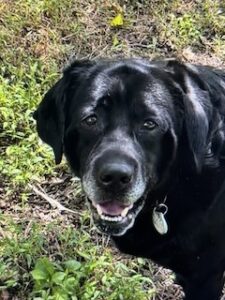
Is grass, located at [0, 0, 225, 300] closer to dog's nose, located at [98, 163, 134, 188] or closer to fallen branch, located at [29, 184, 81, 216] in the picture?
fallen branch, located at [29, 184, 81, 216]

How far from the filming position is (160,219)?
3188 mm

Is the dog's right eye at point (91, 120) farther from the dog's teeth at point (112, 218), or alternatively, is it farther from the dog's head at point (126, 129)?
the dog's teeth at point (112, 218)

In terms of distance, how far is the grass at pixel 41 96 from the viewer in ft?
11.9

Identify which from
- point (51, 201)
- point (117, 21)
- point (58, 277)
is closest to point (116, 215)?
point (58, 277)

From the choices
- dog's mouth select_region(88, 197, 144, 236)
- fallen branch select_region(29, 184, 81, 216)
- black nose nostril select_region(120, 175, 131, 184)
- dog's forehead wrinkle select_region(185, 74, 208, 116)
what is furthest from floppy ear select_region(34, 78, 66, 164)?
fallen branch select_region(29, 184, 81, 216)

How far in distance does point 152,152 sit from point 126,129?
143mm

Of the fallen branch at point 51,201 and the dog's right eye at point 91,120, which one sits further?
the fallen branch at point 51,201

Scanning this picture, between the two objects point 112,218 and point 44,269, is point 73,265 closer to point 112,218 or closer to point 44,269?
point 44,269

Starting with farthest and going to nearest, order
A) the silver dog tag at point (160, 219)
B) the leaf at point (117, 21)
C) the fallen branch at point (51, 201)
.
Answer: the leaf at point (117, 21) < the fallen branch at point (51, 201) < the silver dog tag at point (160, 219)

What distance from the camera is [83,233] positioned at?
12.8 feet

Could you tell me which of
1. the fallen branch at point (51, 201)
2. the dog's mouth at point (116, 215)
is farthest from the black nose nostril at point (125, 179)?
the fallen branch at point (51, 201)

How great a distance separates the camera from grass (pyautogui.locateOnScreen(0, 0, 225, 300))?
363 cm

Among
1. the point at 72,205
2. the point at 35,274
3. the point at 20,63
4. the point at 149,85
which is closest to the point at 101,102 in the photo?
the point at 149,85

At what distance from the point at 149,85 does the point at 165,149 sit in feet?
0.92
